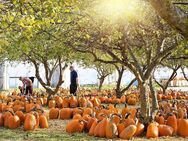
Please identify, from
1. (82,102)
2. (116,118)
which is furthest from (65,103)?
(116,118)

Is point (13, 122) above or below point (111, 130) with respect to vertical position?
above

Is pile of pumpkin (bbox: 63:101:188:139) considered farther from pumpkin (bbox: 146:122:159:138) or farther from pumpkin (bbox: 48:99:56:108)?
pumpkin (bbox: 48:99:56:108)

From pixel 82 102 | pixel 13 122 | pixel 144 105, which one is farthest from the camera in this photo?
pixel 82 102

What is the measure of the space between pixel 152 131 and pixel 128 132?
60cm

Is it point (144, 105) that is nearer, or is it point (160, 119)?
point (144, 105)

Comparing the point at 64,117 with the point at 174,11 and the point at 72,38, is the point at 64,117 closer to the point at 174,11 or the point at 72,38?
the point at 72,38

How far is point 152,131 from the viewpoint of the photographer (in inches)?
372

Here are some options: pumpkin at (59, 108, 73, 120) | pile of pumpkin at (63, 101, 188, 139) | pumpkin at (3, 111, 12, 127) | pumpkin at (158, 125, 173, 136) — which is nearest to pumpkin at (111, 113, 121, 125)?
pile of pumpkin at (63, 101, 188, 139)

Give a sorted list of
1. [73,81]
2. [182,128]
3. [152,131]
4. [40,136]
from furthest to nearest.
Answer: [73,81]
[182,128]
[40,136]
[152,131]

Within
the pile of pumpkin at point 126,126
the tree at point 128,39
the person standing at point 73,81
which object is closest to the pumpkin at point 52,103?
the person standing at point 73,81

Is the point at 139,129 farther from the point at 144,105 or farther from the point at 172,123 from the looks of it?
the point at 172,123

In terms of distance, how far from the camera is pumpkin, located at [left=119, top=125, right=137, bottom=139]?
924 cm

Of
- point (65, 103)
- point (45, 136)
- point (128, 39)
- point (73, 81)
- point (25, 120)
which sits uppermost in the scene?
point (128, 39)

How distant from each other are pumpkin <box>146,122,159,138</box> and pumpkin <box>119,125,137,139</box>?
39cm
